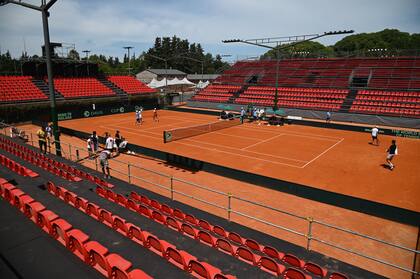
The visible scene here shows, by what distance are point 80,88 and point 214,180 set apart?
37030mm

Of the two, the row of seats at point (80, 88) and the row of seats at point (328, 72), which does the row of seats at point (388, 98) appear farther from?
the row of seats at point (80, 88)

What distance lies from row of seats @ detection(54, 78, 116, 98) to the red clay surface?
8.23 metres

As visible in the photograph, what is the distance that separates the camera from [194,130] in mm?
31219

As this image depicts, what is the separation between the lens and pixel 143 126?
117 ft

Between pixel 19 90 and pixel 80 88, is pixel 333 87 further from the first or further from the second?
pixel 19 90

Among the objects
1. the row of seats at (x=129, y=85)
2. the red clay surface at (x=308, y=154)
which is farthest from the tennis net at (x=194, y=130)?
the row of seats at (x=129, y=85)

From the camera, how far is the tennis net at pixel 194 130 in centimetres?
2727

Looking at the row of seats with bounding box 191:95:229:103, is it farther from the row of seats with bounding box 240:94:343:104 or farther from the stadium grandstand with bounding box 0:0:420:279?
the row of seats with bounding box 240:94:343:104

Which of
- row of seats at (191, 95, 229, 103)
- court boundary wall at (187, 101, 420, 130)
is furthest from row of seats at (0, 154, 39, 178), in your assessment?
row of seats at (191, 95, 229, 103)

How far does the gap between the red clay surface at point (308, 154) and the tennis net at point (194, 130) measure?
0.74m

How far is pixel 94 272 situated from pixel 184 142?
71.4ft

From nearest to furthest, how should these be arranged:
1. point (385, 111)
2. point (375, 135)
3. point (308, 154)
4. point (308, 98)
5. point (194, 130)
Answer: point (308, 154), point (375, 135), point (194, 130), point (385, 111), point (308, 98)

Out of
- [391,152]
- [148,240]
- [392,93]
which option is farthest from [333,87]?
[148,240]

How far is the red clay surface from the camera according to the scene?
1714 centimetres
